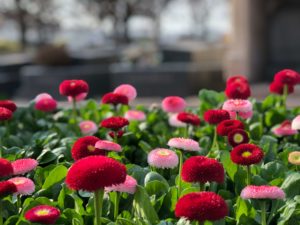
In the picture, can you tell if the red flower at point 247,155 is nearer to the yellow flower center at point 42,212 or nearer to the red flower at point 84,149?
the red flower at point 84,149

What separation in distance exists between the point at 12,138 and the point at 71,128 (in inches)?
14.9

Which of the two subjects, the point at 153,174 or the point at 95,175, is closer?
the point at 95,175

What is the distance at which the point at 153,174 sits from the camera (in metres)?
2.08

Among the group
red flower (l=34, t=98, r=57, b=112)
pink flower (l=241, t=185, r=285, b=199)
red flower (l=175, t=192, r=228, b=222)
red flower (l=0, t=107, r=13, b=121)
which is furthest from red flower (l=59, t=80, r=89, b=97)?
red flower (l=175, t=192, r=228, b=222)

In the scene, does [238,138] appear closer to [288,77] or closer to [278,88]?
[288,77]

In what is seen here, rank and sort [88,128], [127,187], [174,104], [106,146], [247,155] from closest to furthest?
[127,187] → [247,155] → [106,146] → [88,128] → [174,104]

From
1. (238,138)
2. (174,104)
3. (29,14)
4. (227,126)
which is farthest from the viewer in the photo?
(29,14)

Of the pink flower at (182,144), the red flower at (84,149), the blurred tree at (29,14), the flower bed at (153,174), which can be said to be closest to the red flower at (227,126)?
the flower bed at (153,174)

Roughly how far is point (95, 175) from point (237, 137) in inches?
32.8

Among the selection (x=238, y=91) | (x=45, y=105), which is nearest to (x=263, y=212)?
(x=238, y=91)

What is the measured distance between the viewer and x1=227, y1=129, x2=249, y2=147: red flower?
2.25 meters

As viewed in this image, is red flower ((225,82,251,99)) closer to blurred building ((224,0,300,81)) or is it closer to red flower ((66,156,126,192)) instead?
red flower ((66,156,126,192))

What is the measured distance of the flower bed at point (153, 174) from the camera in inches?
63.7

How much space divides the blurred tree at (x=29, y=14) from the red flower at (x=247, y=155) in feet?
125
